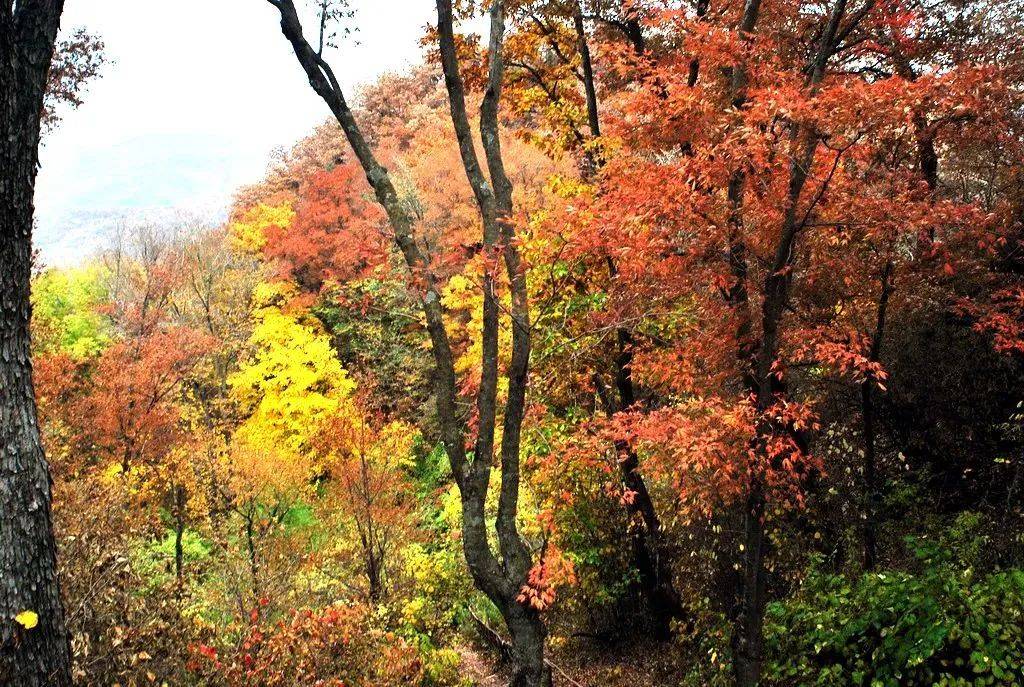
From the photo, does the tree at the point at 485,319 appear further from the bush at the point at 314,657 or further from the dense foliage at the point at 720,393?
→ the bush at the point at 314,657

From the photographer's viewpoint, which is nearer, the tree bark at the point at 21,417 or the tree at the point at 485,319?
the tree bark at the point at 21,417

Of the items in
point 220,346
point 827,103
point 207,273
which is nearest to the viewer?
point 827,103

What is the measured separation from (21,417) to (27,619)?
1253 mm

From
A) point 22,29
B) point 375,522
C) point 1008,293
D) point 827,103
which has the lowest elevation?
point 375,522

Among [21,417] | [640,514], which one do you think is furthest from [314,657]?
[640,514]

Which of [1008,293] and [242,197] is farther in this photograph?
[242,197]

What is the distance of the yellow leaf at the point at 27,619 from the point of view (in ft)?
14.4

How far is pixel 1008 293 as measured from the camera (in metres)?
7.54

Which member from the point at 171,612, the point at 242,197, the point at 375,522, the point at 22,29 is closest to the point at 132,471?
the point at 375,522

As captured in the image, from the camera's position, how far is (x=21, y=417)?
176 inches

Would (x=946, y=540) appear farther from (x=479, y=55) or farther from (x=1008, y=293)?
(x=479, y=55)

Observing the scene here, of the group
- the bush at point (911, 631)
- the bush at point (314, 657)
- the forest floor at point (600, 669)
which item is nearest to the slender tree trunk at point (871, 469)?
Result: the bush at point (911, 631)

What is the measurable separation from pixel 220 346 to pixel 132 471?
24.6 ft

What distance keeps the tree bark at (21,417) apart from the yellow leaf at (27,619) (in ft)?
0.08
